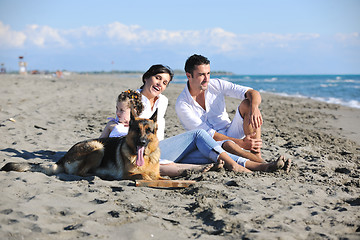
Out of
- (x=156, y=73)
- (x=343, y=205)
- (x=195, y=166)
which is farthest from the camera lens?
(x=156, y=73)

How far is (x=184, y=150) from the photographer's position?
197 inches

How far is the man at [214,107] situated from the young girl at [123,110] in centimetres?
78

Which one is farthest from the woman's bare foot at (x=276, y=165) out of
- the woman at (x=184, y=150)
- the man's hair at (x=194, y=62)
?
the man's hair at (x=194, y=62)

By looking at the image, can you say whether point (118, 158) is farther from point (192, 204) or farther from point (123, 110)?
point (192, 204)

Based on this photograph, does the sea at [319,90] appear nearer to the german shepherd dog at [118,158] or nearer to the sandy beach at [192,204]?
the german shepherd dog at [118,158]

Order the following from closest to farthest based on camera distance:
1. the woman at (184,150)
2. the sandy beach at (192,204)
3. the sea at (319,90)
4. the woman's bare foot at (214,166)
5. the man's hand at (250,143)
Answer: the sandy beach at (192,204)
the woman's bare foot at (214,166)
the woman at (184,150)
the man's hand at (250,143)
the sea at (319,90)

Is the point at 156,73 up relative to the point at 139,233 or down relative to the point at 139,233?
up

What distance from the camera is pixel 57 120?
9484mm

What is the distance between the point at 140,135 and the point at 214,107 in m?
1.85

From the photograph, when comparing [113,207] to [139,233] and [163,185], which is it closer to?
[139,233]

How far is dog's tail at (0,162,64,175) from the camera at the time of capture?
4.35 meters

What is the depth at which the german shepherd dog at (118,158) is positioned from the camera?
4.21m

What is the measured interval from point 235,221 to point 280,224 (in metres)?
0.42

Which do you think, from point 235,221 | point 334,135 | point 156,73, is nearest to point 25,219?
point 235,221
